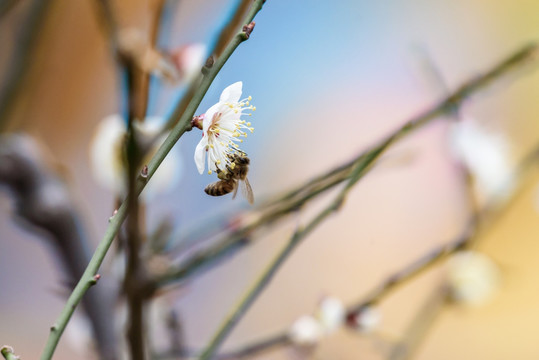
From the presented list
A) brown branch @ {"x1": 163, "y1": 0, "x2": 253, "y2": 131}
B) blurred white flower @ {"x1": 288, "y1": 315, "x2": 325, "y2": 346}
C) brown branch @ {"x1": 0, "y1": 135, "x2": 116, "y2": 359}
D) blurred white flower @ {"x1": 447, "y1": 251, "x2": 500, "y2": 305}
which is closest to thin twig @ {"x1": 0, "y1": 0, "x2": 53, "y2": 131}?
brown branch @ {"x1": 0, "y1": 135, "x2": 116, "y2": 359}

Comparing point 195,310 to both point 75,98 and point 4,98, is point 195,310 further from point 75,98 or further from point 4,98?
point 4,98

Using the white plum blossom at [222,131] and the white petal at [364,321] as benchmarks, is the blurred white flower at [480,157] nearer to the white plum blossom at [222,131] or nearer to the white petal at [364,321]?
the white petal at [364,321]

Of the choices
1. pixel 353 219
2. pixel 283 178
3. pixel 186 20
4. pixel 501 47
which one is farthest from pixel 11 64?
pixel 501 47

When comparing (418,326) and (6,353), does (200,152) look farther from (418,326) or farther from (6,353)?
(418,326)

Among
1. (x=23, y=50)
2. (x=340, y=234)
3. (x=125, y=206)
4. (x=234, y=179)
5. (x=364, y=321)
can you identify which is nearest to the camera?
(x=125, y=206)

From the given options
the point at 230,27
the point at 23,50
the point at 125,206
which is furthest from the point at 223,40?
the point at 23,50
